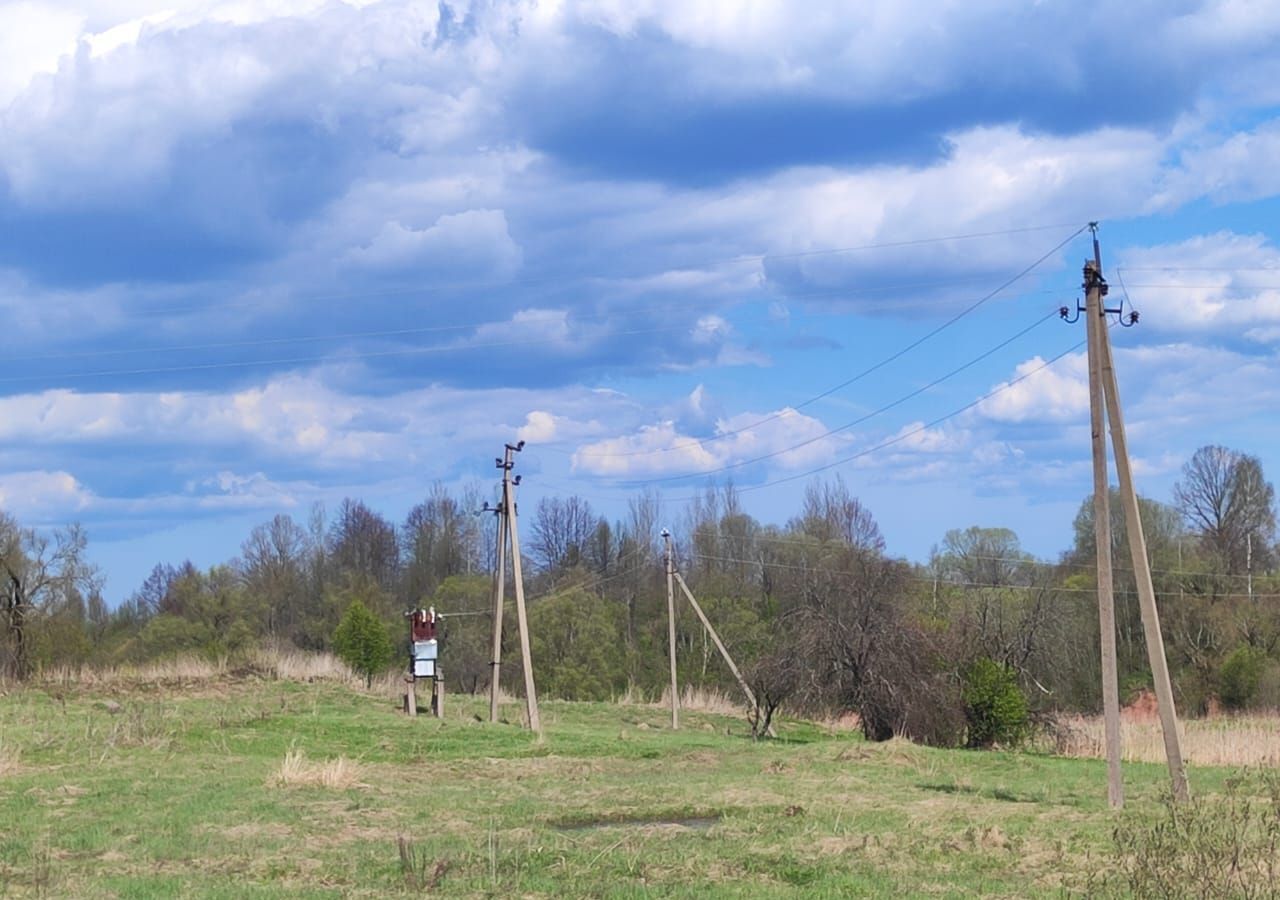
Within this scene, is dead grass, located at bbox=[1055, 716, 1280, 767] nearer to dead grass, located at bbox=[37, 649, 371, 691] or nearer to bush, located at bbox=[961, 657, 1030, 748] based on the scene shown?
bush, located at bbox=[961, 657, 1030, 748]

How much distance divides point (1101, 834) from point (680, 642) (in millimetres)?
56991

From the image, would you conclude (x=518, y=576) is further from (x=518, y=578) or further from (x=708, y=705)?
(x=708, y=705)

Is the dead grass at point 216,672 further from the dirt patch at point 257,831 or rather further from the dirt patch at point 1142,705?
the dirt patch at point 1142,705

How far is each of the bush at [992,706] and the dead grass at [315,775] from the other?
1871 centimetres

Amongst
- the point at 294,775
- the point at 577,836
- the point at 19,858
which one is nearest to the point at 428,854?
the point at 577,836

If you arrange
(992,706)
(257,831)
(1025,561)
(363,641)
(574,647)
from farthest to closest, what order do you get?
(1025,561) < (574,647) < (363,641) < (992,706) < (257,831)

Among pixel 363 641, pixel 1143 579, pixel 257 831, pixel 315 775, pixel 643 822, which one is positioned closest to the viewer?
pixel 257 831

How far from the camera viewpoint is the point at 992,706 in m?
34.2

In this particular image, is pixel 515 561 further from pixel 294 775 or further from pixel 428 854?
pixel 428 854

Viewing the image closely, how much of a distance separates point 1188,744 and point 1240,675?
3151 centimetres

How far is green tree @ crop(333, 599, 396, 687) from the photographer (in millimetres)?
53594

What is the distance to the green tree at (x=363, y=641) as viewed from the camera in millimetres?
53594

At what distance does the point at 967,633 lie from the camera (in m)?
36.8

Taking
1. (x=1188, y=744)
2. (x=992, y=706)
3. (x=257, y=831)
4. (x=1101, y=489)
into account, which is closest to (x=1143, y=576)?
(x=1101, y=489)
